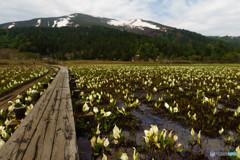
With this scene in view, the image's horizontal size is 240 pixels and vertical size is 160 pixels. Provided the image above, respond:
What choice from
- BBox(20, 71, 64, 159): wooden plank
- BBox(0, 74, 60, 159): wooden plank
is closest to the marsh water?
BBox(20, 71, 64, 159): wooden plank

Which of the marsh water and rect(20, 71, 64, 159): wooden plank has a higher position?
rect(20, 71, 64, 159): wooden plank

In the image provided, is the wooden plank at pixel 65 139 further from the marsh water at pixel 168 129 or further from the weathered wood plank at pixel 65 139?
the marsh water at pixel 168 129

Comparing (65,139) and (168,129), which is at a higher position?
(65,139)

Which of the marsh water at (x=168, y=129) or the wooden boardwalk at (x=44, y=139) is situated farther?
the marsh water at (x=168, y=129)

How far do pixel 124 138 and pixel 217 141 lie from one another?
1.93 meters

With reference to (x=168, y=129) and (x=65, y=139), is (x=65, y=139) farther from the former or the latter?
(x=168, y=129)

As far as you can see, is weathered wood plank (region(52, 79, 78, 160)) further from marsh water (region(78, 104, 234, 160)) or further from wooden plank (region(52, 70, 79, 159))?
marsh water (region(78, 104, 234, 160))

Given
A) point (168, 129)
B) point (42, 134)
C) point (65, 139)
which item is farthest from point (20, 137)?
point (168, 129)

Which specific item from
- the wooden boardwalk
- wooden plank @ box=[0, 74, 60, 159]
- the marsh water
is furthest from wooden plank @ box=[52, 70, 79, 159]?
the marsh water

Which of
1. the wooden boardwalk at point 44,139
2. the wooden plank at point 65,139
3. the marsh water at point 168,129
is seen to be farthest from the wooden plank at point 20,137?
the marsh water at point 168,129

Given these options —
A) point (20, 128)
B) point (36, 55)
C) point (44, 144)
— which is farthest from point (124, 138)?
point (36, 55)

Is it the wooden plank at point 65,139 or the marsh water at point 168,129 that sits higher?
the wooden plank at point 65,139

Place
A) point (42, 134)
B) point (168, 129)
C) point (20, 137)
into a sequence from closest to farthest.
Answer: point (20, 137) → point (42, 134) → point (168, 129)

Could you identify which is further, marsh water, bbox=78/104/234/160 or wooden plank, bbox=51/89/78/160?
marsh water, bbox=78/104/234/160
